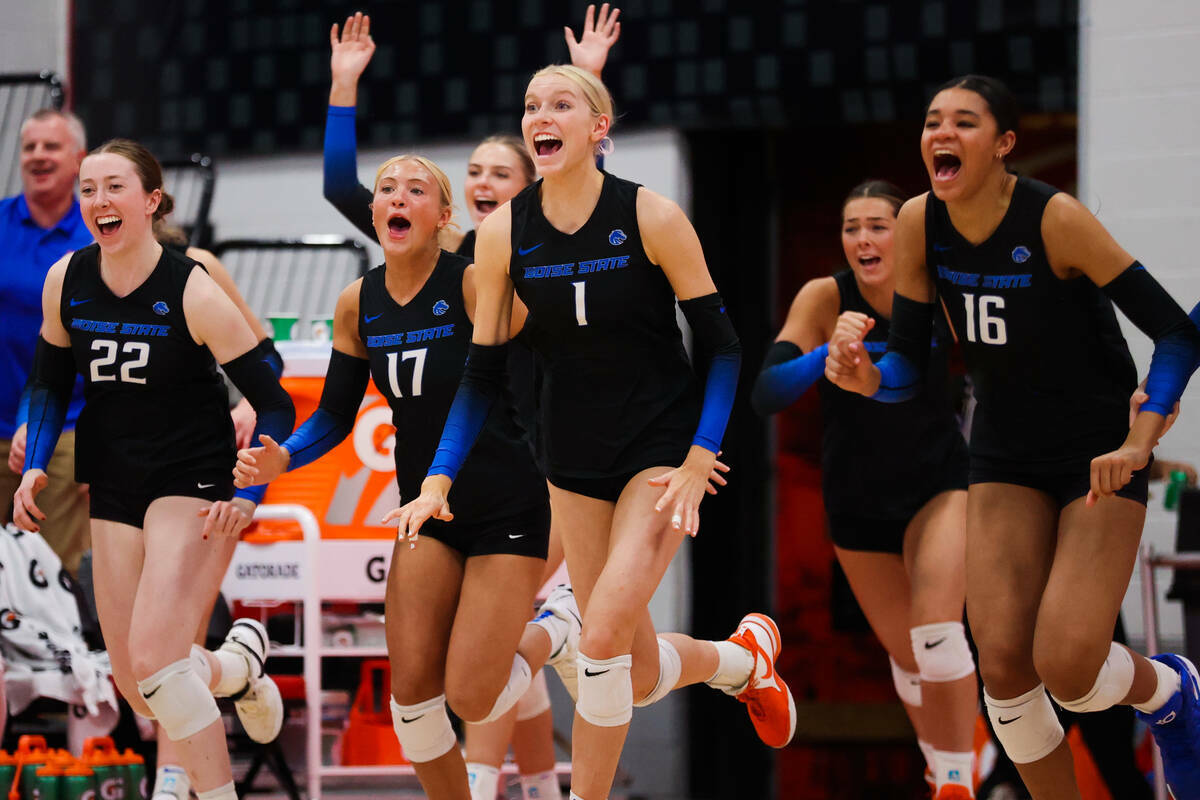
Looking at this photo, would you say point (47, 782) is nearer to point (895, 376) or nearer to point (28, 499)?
point (28, 499)

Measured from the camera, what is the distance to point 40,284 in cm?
534

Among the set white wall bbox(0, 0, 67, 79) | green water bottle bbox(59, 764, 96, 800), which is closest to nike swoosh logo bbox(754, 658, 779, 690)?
green water bottle bbox(59, 764, 96, 800)

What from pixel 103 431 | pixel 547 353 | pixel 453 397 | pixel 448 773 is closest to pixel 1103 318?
pixel 547 353

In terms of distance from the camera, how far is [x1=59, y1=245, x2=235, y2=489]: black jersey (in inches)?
147

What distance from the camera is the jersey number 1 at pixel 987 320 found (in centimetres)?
333

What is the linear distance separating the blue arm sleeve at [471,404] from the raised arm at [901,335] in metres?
0.78

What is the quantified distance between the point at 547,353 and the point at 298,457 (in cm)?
71

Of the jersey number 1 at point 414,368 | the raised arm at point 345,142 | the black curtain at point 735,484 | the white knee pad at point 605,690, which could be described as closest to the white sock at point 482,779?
the white knee pad at point 605,690

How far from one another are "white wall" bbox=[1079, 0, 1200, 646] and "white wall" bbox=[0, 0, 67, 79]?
183 inches

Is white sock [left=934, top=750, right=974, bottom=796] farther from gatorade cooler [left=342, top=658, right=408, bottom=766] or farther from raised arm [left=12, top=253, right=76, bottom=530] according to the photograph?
raised arm [left=12, top=253, right=76, bottom=530]

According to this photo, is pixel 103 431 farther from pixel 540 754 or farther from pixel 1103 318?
pixel 1103 318

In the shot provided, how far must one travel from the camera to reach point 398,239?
11.8 feet

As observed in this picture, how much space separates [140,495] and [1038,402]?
7.27ft

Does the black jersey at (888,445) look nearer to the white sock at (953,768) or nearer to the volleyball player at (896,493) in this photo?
the volleyball player at (896,493)
